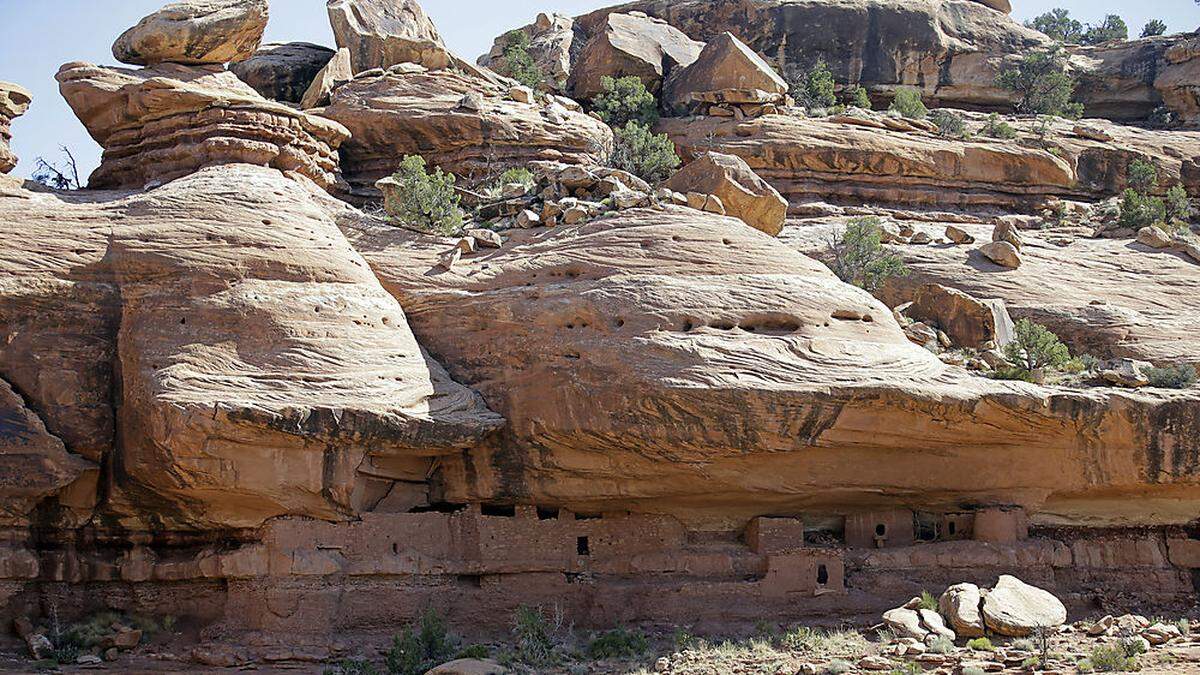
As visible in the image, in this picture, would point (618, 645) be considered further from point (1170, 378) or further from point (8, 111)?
point (8, 111)

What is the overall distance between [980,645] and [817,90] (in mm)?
27720

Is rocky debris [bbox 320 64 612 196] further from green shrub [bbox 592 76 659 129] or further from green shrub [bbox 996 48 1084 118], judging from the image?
green shrub [bbox 996 48 1084 118]

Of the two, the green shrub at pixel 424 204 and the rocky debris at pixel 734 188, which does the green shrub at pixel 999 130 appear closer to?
the rocky debris at pixel 734 188

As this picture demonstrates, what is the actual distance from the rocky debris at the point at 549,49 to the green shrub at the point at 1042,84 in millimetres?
15842

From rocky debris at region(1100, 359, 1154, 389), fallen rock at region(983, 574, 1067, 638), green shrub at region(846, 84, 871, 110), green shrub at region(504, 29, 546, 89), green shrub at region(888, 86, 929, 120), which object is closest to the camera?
fallen rock at region(983, 574, 1067, 638)

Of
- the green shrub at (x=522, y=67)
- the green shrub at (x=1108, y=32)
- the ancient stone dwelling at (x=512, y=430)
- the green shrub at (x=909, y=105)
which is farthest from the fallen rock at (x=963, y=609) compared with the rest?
the green shrub at (x=1108, y=32)

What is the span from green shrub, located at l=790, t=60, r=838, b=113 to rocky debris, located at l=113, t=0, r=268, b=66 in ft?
60.6

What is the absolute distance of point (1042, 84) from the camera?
165 feet

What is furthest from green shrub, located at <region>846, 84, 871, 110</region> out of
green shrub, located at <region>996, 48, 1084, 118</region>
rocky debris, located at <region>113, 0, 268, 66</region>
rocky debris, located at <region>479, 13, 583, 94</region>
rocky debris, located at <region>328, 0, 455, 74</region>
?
rocky debris, located at <region>113, 0, 268, 66</region>

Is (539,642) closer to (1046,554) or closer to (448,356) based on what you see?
(448,356)

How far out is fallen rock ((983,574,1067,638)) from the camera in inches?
916

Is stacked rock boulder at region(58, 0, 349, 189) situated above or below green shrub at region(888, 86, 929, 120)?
above

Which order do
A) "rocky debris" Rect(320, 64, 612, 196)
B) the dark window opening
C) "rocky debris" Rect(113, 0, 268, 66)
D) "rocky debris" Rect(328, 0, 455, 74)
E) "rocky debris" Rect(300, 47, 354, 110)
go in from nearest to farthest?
the dark window opening
"rocky debris" Rect(113, 0, 268, 66)
"rocky debris" Rect(320, 64, 612, 196)
"rocky debris" Rect(300, 47, 354, 110)
"rocky debris" Rect(328, 0, 455, 74)

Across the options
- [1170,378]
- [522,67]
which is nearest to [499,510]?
[1170,378]
